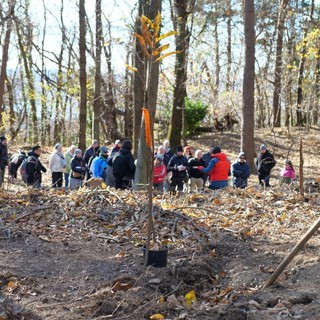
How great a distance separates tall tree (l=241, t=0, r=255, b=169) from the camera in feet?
55.0

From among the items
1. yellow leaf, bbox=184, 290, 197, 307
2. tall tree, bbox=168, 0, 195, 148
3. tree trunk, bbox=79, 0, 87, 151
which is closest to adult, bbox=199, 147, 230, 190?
yellow leaf, bbox=184, 290, 197, 307

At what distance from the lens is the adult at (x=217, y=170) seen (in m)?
11.9

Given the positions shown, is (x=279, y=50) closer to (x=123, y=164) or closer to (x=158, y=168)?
(x=158, y=168)

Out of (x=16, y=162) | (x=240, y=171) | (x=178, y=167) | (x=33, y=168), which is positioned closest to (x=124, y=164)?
(x=178, y=167)

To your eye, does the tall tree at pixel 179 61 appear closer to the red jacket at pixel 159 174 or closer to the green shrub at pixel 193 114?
the green shrub at pixel 193 114

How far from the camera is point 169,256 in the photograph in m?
6.80

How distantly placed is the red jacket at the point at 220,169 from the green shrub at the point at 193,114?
16.7 m

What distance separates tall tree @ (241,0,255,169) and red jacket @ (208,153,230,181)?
5.64 meters

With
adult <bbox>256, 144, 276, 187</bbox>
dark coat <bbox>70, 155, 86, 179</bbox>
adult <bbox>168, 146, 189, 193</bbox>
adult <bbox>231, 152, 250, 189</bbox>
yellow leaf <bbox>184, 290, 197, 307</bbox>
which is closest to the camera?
yellow leaf <bbox>184, 290, 197, 307</bbox>

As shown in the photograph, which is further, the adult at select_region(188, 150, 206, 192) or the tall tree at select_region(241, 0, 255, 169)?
the tall tree at select_region(241, 0, 255, 169)

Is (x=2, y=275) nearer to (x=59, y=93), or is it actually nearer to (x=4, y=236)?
(x=4, y=236)

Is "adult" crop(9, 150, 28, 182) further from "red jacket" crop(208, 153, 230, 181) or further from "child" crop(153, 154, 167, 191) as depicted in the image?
"red jacket" crop(208, 153, 230, 181)

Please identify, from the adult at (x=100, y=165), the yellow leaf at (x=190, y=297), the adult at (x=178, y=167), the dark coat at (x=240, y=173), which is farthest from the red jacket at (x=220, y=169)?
the yellow leaf at (x=190, y=297)

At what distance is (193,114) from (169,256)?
22.5m
